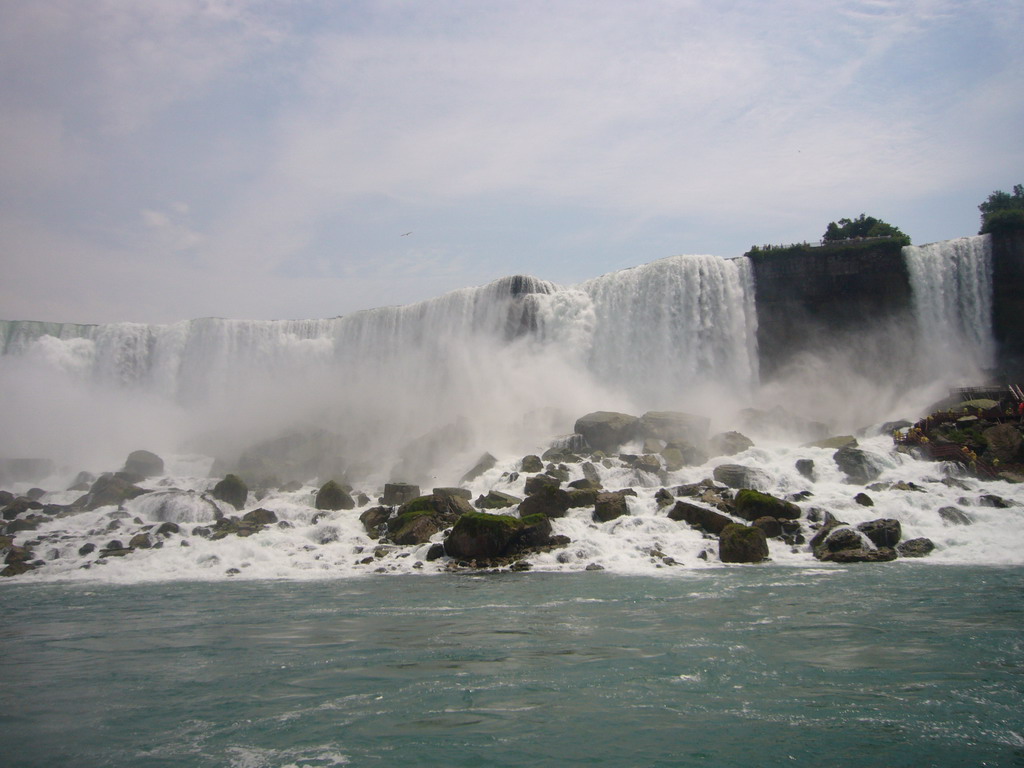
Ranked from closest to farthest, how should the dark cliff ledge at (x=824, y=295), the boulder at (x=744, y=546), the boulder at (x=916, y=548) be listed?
the boulder at (x=916, y=548) → the boulder at (x=744, y=546) → the dark cliff ledge at (x=824, y=295)

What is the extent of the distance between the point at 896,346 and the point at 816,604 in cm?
2561

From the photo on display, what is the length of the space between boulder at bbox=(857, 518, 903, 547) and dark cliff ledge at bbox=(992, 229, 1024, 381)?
61.3 ft

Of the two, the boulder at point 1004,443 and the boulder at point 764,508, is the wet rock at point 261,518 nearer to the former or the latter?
the boulder at point 764,508

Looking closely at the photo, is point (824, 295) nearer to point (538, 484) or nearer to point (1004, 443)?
point (1004, 443)

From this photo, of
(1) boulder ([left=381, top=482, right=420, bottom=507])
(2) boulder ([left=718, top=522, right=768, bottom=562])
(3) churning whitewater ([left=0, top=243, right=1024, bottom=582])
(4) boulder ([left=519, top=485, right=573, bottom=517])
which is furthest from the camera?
(1) boulder ([left=381, top=482, right=420, bottom=507])

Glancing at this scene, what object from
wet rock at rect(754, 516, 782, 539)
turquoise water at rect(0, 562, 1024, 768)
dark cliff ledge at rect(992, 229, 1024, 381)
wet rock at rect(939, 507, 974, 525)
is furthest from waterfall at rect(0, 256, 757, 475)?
turquoise water at rect(0, 562, 1024, 768)

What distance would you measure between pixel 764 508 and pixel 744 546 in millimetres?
2360

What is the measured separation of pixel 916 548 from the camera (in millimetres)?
A: 15414

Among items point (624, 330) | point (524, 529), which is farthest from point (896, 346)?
point (524, 529)

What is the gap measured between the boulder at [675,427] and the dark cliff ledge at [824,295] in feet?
28.4

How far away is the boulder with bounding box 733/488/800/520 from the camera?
17.6 meters

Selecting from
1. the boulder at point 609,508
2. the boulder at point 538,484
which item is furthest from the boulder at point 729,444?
the boulder at point 538,484

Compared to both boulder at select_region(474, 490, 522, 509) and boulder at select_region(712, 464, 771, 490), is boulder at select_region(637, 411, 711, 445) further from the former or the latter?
boulder at select_region(474, 490, 522, 509)

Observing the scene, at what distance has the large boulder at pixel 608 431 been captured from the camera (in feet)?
92.0
